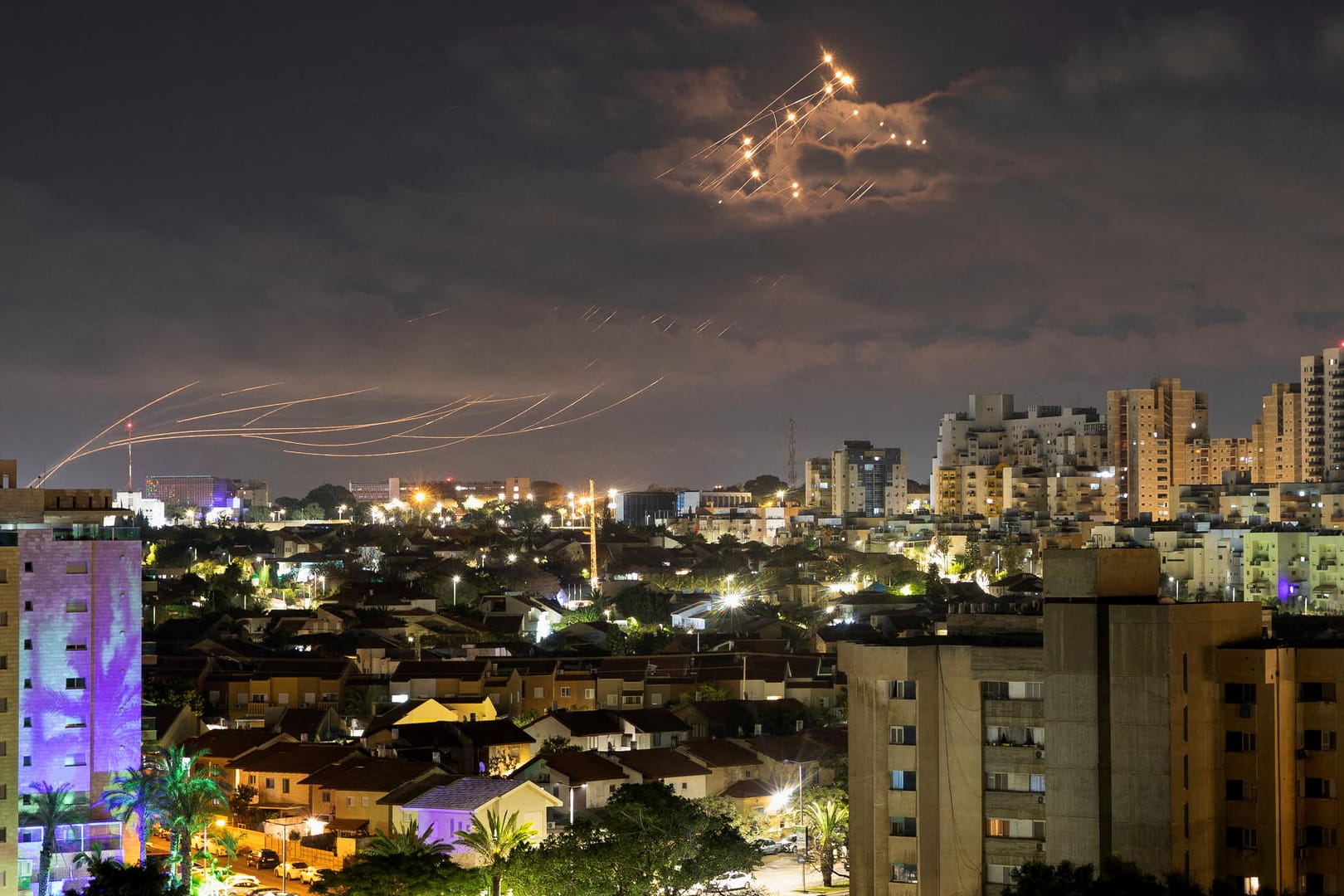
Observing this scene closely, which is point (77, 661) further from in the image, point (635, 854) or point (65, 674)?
point (635, 854)

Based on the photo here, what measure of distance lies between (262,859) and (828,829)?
9093 millimetres

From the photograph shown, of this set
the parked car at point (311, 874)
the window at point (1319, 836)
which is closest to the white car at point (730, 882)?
the parked car at point (311, 874)

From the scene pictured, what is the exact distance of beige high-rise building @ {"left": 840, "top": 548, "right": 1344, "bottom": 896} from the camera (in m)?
17.3

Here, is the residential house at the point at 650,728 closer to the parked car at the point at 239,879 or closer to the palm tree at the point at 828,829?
the palm tree at the point at 828,829

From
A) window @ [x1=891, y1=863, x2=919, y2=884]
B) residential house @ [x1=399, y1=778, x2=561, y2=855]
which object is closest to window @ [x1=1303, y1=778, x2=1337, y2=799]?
window @ [x1=891, y1=863, x2=919, y2=884]

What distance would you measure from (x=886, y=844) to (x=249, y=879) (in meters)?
12.1

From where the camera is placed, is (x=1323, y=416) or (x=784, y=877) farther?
(x=1323, y=416)

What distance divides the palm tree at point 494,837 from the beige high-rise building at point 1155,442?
82.9 m

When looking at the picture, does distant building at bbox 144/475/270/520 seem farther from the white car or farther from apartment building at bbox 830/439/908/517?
the white car

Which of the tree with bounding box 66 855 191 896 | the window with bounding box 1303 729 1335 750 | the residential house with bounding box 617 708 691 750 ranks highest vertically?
the window with bounding box 1303 729 1335 750

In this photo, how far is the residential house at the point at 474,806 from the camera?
25453 millimetres

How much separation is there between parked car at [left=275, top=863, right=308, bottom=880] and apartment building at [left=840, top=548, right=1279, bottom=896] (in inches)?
450

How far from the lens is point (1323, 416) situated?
91.7m

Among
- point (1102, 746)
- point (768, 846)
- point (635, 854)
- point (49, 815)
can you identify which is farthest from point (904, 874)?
point (49, 815)
